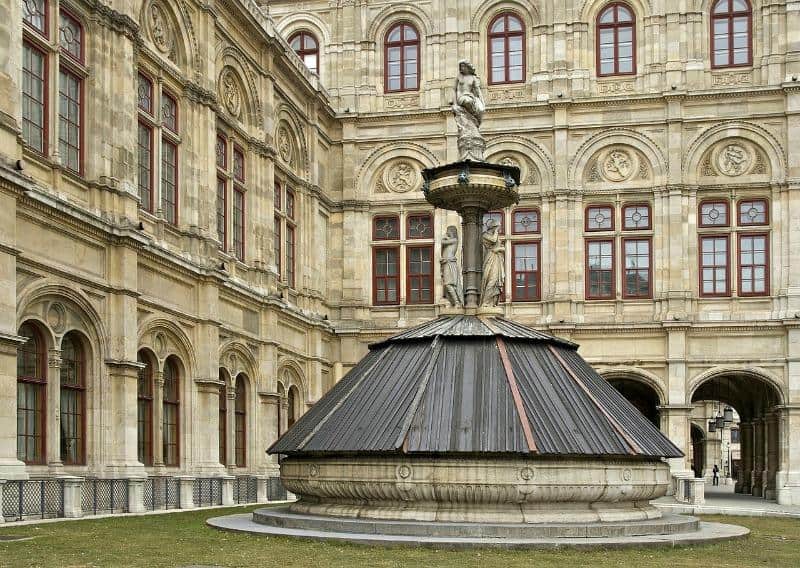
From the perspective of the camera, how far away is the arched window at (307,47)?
139ft

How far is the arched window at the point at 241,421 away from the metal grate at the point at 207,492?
3.24 m

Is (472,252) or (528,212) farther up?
(528,212)

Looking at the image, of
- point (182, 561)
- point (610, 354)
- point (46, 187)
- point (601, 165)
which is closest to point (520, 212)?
point (601, 165)

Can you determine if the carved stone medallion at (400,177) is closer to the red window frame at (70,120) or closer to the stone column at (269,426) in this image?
the stone column at (269,426)

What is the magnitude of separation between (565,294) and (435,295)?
4.37 metres

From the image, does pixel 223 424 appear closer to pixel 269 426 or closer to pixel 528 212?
pixel 269 426

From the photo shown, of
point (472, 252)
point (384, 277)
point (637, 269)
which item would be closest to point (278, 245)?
point (384, 277)

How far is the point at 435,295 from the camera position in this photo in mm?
40938

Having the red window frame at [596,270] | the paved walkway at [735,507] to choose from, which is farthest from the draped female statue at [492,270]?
the red window frame at [596,270]

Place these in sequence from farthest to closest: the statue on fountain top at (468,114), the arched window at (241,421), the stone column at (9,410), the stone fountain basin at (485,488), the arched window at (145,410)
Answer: the arched window at (241,421) < the arched window at (145,410) < the statue on fountain top at (468,114) < the stone column at (9,410) < the stone fountain basin at (485,488)

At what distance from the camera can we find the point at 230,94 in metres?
32.8

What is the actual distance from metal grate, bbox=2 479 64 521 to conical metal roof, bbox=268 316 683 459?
4.26 meters

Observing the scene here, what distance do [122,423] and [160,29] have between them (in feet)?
31.1

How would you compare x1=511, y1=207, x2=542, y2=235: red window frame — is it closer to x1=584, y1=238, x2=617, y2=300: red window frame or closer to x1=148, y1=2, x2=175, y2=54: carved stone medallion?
x1=584, y1=238, x2=617, y2=300: red window frame
